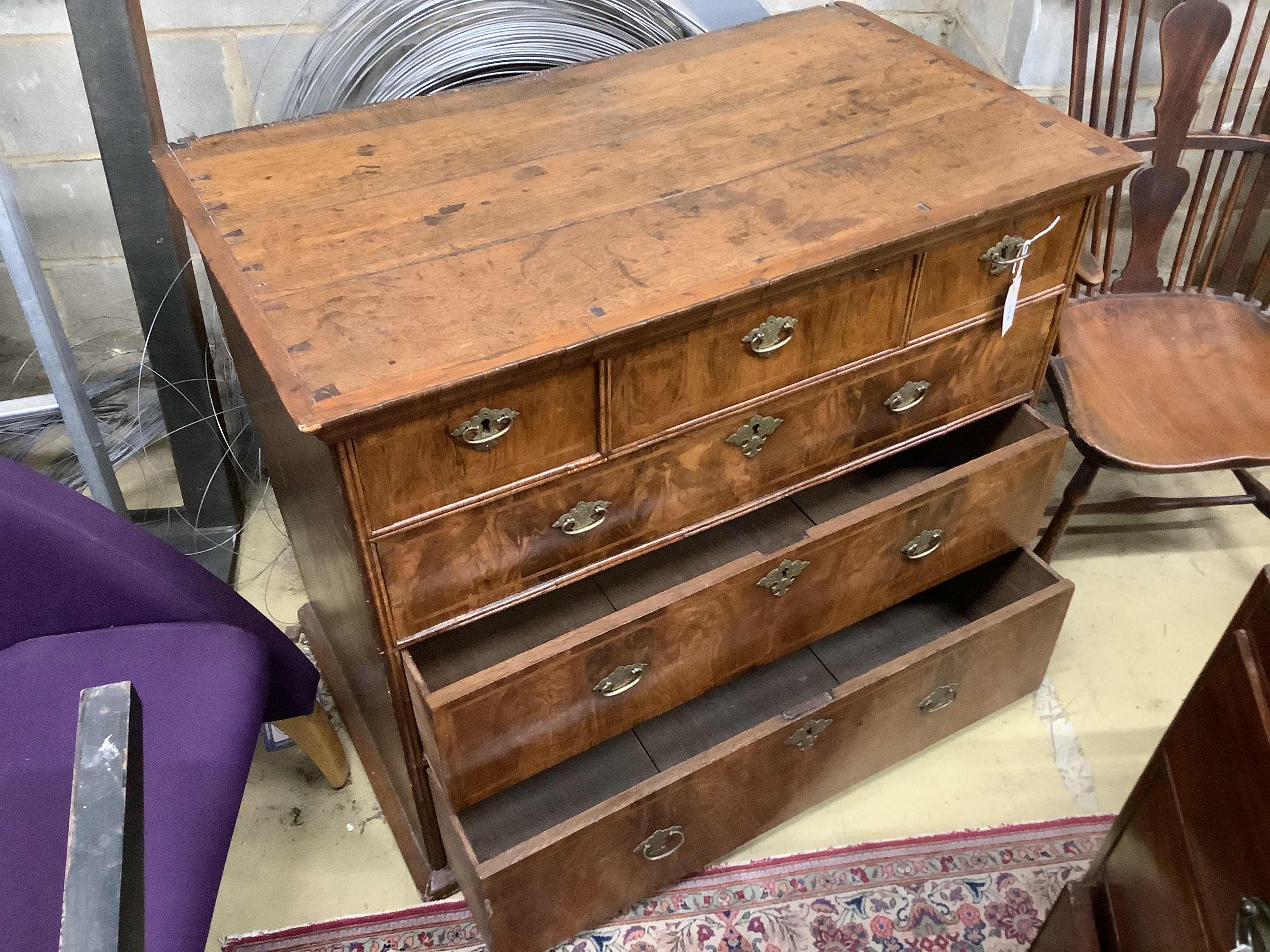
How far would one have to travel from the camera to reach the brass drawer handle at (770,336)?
3.65 ft

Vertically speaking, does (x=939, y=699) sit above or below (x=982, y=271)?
below

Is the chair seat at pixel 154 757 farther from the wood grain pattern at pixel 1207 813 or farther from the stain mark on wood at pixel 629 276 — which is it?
the wood grain pattern at pixel 1207 813

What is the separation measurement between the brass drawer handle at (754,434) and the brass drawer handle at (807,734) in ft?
1.18

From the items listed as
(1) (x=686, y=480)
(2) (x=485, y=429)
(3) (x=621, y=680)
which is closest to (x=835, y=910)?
(3) (x=621, y=680)

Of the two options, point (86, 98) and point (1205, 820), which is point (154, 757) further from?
point (86, 98)

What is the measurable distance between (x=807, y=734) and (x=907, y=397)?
44 cm

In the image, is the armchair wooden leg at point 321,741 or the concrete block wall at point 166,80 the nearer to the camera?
the armchair wooden leg at point 321,741

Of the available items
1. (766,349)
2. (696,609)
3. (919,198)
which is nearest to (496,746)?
(696,609)

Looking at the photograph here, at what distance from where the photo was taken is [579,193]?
45.8 inches

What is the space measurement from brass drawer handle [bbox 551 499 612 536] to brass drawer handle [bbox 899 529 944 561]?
1.45 ft

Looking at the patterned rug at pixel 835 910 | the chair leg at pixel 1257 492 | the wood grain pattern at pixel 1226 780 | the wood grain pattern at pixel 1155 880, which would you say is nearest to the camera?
the wood grain pattern at pixel 1226 780

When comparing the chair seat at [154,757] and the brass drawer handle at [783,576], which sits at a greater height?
the brass drawer handle at [783,576]

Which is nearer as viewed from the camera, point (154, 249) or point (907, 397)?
point (907, 397)

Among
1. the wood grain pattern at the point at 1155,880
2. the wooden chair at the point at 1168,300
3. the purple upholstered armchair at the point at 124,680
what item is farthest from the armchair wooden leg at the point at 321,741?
the wooden chair at the point at 1168,300
